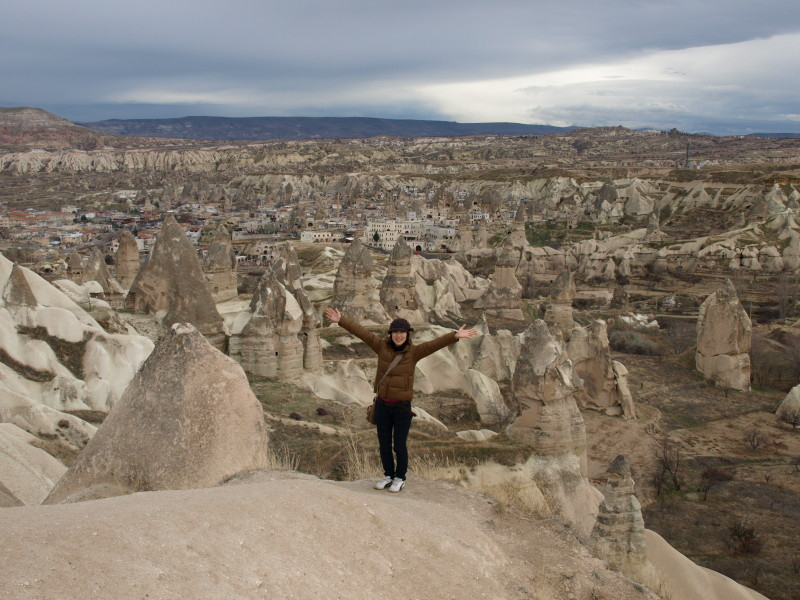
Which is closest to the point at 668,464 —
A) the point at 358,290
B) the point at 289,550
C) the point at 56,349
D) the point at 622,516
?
the point at 622,516

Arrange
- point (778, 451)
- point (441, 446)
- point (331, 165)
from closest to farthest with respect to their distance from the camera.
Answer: point (441, 446) < point (778, 451) < point (331, 165)

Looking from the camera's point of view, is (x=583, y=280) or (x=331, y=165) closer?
(x=583, y=280)

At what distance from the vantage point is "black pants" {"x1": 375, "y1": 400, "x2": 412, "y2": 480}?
4531 millimetres

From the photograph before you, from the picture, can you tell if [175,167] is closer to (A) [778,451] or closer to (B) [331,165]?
(B) [331,165]

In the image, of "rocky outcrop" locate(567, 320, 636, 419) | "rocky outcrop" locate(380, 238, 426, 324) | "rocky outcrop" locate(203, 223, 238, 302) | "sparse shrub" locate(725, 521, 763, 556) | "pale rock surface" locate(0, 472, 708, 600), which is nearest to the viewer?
"pale rock surface" locate(0, 472, 708, 600)

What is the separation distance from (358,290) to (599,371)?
6837 millimetres

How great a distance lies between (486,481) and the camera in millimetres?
7527

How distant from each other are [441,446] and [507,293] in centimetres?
1891

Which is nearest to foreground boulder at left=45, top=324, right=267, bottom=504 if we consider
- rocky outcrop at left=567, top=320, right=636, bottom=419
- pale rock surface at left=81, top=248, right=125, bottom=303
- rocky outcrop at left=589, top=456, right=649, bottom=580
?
rocky outcrop at left=589, top=456, right=649, bottom=580

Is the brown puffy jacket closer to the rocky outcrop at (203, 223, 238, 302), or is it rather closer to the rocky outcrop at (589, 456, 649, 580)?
the rocky outcrop at (589, 456, 649, 580)

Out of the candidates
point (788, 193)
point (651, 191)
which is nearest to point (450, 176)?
point (651, 191)

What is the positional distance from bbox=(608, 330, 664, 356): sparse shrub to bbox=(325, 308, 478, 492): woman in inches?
806

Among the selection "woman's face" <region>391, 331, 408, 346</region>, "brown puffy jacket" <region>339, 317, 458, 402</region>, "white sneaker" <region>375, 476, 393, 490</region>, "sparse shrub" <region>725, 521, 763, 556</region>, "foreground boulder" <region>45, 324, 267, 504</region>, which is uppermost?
"woman's face" <region>391, 331, 408, 346</region>

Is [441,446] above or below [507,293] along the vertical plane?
above
